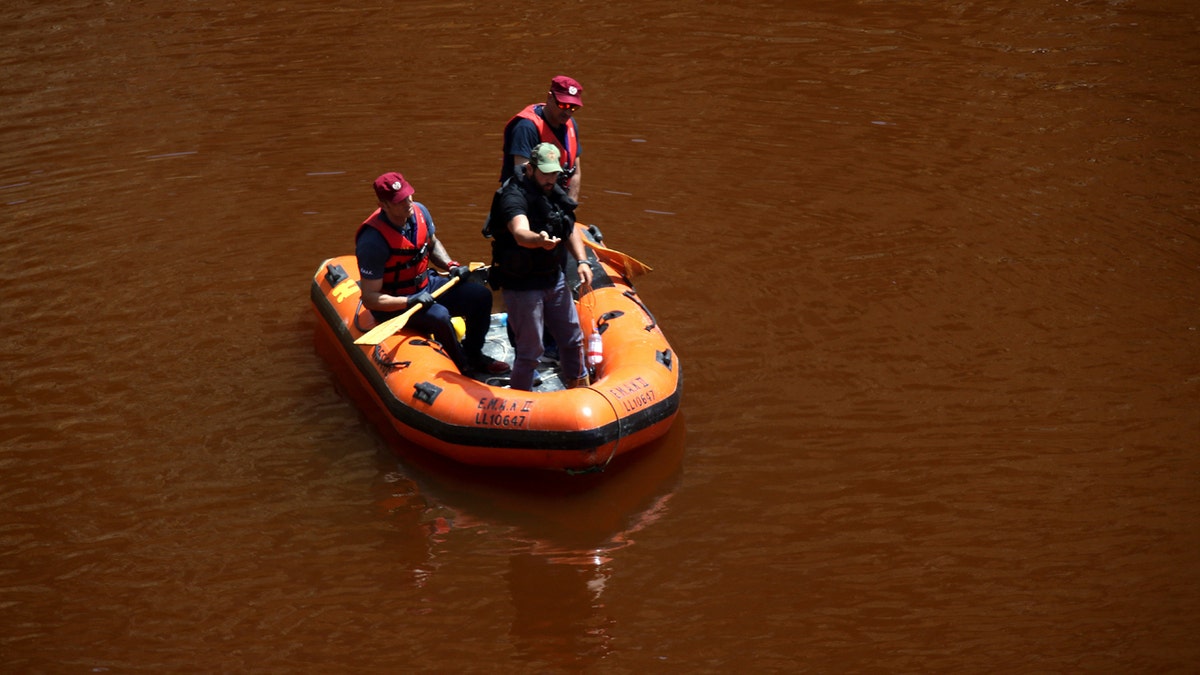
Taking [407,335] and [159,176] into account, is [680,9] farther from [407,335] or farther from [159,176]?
[407,335]

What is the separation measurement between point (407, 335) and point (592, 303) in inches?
45.0

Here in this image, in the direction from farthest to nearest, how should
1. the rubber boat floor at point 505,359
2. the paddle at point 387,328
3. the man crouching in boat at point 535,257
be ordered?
the rubber boat floor at point 505,359 < the paddle at point 387,328 < the man crouching in boat at point 535,257

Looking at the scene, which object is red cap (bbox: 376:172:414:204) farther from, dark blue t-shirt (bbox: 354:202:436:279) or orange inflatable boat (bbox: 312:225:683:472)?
orange inflatable boat (bbox: 312:225:683:472)

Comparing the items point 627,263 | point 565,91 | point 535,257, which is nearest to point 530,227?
point 535,257

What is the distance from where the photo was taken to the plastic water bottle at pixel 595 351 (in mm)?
7043

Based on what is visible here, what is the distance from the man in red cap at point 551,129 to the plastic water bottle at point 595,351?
2.78 ft

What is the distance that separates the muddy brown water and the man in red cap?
1554 mm

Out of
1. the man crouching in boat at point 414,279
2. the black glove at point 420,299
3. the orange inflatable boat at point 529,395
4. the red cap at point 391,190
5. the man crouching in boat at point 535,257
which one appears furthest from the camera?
the black glove at point 420,299

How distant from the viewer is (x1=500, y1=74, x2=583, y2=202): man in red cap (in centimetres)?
691

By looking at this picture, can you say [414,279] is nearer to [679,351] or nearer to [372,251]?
[372,251]

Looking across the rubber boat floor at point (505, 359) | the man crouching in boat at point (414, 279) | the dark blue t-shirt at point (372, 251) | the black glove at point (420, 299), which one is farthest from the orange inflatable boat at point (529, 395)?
the dark blue t-shirt at point (372, 251)

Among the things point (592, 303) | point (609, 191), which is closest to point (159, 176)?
point (609, 191)

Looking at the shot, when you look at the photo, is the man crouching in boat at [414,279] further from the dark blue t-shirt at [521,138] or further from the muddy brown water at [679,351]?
the muddy brown water at [679,351]

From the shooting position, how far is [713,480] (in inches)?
259
